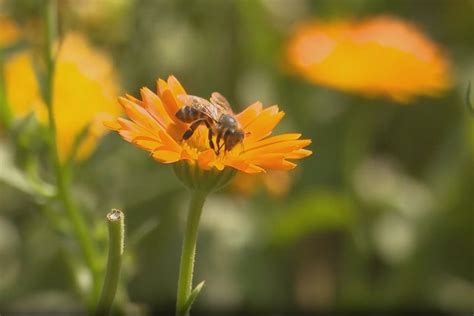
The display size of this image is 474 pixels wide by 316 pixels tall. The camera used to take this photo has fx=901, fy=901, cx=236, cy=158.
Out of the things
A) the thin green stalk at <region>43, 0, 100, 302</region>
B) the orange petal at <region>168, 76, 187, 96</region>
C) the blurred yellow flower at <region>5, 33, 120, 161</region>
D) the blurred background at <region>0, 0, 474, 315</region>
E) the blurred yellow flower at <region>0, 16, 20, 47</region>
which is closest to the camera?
the orange petal at <region>168, 76, 187, 96</region>

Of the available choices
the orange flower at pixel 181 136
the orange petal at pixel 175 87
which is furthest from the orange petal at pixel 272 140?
the orange petal at pixel 175 87

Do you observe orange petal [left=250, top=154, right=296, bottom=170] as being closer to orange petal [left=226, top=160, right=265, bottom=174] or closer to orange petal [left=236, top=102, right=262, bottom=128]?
orange petal [left=226, top=160, right=265, bottom=174]

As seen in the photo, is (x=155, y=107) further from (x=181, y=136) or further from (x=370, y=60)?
(x=370, y=60)

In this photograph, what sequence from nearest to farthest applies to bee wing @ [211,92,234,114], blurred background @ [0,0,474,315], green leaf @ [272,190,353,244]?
1. bee wing @ [211,92,234,114]
2. blurred background @ [0,0,474,315]
3. green leaf @ [272,190,353,244]

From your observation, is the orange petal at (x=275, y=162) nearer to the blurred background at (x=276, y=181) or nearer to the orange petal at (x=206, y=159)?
the orange petal at (x=206, y=159)

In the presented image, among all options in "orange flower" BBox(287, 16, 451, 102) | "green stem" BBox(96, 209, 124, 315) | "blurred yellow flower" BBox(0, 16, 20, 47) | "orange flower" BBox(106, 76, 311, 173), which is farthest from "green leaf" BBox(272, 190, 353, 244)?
"green stem" BBox(96, 209, 124, 315)

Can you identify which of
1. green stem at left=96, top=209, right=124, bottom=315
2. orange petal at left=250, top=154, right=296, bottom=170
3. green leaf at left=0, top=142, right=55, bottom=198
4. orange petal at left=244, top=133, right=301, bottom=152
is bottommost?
green stem at left=96, top=209, right=124, bottom=315
